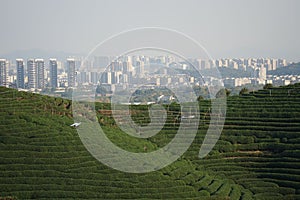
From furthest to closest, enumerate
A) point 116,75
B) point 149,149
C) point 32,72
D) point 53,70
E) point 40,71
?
point 40,71 < point 53,70 < point 32,72 < point 116,75 < point 149,149

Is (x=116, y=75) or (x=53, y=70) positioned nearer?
(x=116, y=75)

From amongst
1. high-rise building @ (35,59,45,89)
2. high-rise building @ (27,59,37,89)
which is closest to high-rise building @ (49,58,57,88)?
high-rise building @ (35,59,45,89)

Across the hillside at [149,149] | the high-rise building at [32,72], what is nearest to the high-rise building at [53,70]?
the high-rise building at [32,72]

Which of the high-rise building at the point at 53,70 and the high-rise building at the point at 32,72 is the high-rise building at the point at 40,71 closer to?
the high-rise building at the point at 32,72

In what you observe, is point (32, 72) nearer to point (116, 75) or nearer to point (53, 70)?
point (53, 70)

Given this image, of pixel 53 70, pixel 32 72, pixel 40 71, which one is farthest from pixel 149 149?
pixel 40 71

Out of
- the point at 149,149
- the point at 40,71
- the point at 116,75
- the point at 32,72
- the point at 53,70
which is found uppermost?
the point at 53,70

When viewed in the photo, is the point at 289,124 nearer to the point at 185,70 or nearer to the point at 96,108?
the point at 96,108

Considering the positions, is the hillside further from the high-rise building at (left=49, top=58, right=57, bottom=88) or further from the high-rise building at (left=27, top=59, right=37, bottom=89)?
the high-rise building at (left=49, top=58, right=57, bottom=88)
